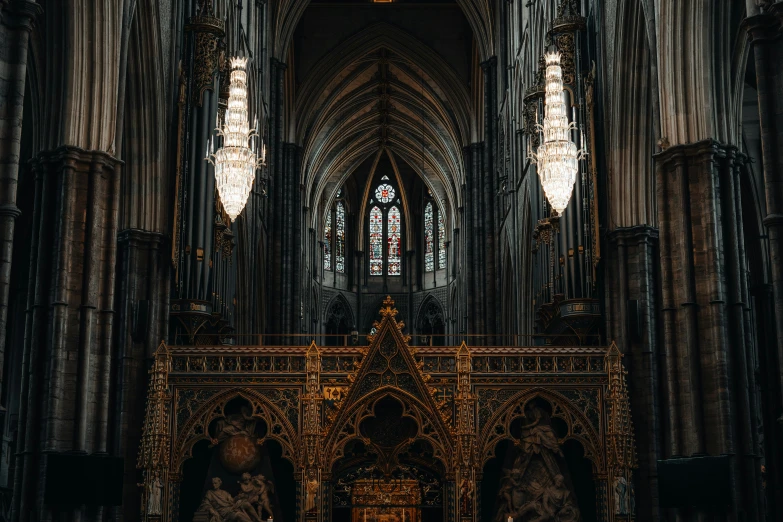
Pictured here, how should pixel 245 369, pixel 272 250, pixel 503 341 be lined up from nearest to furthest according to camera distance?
1. pixel 245 369
2. pixel 503 341
3. pixel 272 250

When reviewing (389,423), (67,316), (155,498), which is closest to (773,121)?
(389,423)

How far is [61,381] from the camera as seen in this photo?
60.7ft

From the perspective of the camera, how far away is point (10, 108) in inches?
548

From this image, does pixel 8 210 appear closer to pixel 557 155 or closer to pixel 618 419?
pixel 557 155

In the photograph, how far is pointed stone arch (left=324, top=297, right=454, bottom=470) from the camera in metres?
21.8

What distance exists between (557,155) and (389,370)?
18.9 feet

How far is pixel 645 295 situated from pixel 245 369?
8453 millimetres

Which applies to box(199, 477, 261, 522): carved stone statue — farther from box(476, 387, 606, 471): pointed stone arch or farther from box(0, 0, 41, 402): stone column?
box(0, 0, 41, 402): stone column

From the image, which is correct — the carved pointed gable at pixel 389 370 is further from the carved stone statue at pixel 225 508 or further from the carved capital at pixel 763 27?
the carved capital at pixel 763 27

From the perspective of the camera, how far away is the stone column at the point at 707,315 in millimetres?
18266

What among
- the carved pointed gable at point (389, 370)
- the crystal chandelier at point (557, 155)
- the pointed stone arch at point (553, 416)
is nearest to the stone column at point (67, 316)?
the carved pointed gable at point (389, 370)

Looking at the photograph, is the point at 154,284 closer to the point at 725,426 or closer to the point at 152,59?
the point at 152,59

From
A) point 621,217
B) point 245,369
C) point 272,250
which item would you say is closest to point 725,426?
point 621,217

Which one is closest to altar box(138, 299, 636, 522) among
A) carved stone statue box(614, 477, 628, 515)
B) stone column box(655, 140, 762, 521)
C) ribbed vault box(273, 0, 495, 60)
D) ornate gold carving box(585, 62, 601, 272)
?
carved stone statue box(614, 477, 628, 515)
